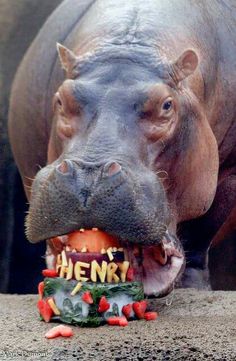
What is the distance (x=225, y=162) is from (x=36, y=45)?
131 cm

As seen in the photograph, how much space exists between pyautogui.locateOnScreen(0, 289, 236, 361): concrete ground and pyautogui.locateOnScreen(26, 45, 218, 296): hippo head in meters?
0.26

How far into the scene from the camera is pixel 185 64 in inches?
187

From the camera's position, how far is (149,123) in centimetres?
452

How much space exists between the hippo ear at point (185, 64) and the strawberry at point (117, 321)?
1.21 meters

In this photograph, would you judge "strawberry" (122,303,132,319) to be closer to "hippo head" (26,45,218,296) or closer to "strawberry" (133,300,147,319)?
"strawberry" (133,300,147,319)

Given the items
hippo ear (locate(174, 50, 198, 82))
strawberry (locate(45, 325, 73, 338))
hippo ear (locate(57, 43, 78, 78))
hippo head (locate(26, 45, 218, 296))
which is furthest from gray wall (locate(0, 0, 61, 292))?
strawberry (locate(45, 325, 73, 338))

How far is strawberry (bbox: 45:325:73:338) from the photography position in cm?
376

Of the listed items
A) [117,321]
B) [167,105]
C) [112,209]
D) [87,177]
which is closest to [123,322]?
[117,321]

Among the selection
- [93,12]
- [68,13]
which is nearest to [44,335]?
[93,12]

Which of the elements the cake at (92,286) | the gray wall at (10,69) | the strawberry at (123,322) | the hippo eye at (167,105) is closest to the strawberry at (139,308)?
the cake at (92,286)

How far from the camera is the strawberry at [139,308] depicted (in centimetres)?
415

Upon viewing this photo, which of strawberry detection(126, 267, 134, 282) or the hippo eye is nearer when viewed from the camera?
strawberry detection(126, 267, 134, 282)

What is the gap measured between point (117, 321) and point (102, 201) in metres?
0.46

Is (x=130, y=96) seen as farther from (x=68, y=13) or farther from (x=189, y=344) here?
(x=68, y=13)
